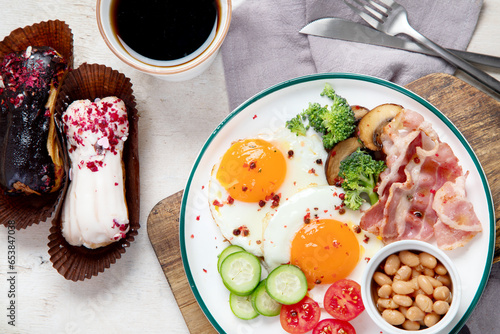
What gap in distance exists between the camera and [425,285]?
263 cm

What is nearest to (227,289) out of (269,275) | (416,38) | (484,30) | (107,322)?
(269,275)

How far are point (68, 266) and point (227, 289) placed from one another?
1.19 meters

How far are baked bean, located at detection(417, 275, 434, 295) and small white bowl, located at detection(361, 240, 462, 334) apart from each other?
0.46 ft

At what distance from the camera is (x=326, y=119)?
10.1 feet

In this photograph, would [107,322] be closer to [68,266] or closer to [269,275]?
[68,266]

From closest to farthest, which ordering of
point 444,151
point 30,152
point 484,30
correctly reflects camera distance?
point 444,151 < point 30,152 < point 484,30

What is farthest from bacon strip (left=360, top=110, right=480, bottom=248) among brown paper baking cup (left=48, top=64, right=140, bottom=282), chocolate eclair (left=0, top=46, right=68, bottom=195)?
chocolate eclair (left=0, top=46, right=68, bottom=195)

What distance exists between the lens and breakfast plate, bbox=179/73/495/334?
3.08 meters

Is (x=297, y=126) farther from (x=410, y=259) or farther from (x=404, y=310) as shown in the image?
(x=404, y=310)

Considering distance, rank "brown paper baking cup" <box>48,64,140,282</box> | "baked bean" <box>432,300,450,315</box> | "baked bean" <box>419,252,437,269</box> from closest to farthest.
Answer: "baked bean" <box>432,300,450,315</box>
"baked bean" <box>419,252,437,269</box>
"brown paper baking cup" <box>48,64,140,282</box>

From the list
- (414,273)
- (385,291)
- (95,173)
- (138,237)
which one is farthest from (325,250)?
(95,173)

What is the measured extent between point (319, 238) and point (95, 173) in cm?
165

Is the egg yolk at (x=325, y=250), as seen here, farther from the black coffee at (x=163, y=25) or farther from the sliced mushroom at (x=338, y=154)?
the black coffee at (x=163, y=25)

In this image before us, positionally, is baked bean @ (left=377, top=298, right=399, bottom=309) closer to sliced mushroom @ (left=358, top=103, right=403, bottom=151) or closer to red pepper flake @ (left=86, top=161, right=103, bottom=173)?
sliced mushroom @ (left=358, top=103, right=403, bottom=151)
